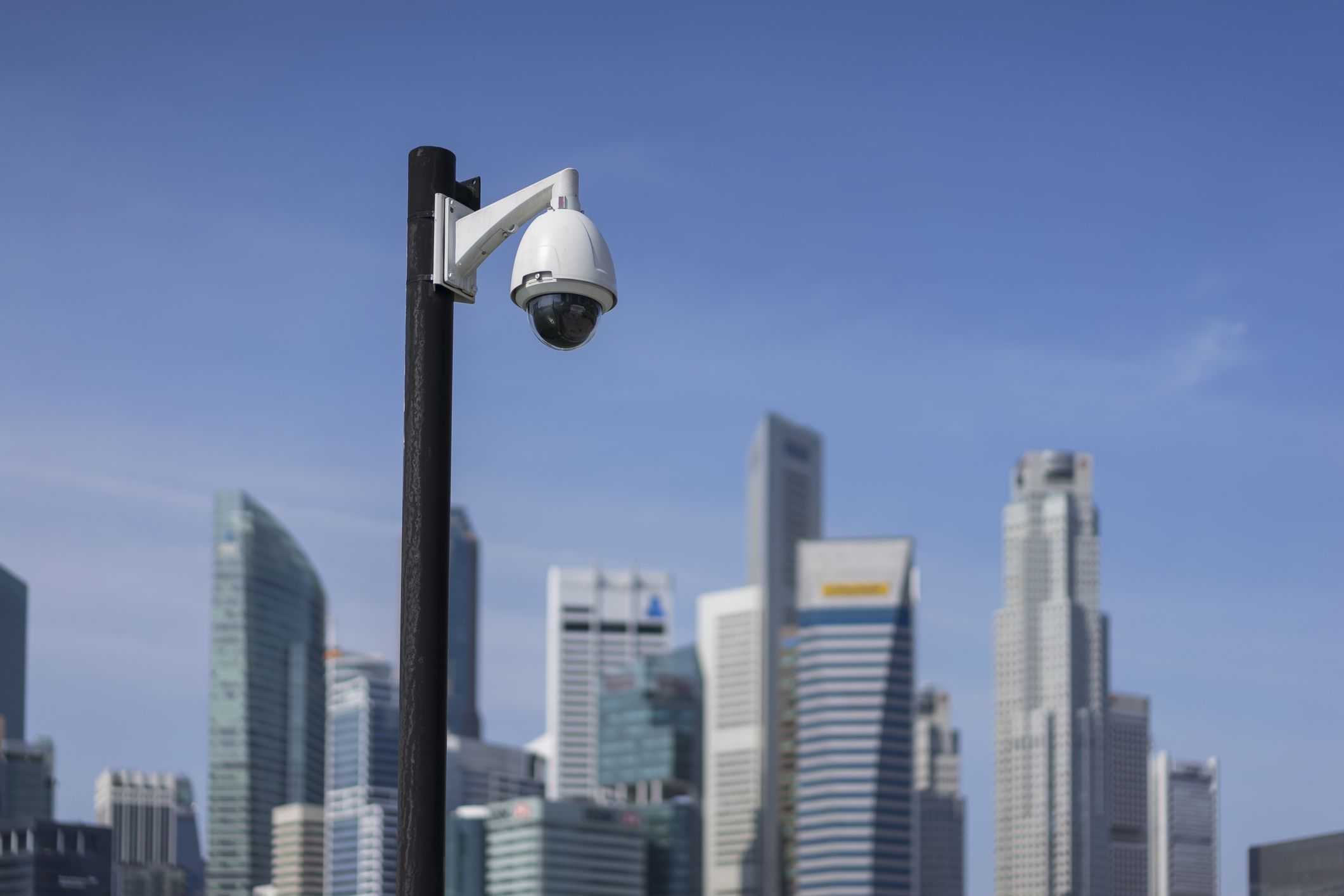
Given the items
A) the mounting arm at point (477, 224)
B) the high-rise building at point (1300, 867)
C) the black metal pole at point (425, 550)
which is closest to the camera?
the black metal pole at point (425, 550)

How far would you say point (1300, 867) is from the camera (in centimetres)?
13175

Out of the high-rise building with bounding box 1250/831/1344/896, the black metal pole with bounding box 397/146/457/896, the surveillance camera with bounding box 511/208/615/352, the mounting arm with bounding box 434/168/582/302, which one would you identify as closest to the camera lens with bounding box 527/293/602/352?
the surveillance camera with bounding box 511/208/615/352

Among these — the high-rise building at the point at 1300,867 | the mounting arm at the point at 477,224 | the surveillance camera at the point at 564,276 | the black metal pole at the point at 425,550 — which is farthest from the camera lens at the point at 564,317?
the high-rise building at the point at 1300,867

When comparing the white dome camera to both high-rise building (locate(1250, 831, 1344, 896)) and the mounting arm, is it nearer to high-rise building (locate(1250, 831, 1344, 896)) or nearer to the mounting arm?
the mounting arm

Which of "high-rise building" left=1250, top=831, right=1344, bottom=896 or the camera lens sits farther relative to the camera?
"high-rise building" left=1250, top=831, right=1344, bottom=896

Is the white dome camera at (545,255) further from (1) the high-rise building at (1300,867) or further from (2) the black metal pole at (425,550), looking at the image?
(1) the high-rise building at (1300,867)

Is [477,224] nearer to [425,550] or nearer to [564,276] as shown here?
[564,276]

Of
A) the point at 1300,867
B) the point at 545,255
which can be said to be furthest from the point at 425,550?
the point at 1300,867

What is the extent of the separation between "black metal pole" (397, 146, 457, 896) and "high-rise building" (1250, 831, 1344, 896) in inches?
5062

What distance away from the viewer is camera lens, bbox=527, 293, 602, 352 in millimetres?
8688

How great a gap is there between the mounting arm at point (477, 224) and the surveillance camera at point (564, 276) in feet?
0.28

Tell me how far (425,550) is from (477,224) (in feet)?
4.64

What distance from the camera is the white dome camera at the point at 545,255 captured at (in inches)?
337

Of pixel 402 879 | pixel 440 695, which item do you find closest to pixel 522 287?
pixel 440 695
